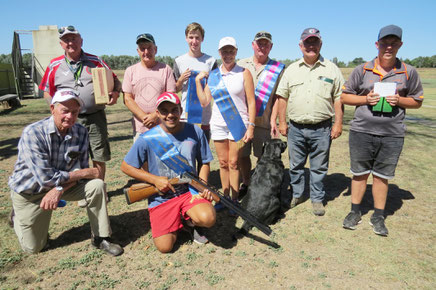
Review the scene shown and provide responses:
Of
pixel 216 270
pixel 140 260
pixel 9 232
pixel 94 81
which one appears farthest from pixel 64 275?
pixel 94 81

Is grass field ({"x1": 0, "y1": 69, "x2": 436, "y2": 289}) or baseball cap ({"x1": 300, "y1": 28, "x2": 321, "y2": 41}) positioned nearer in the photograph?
grass field ({"x1": 0, "y1": 69, "x2": 436, "y2": 289})

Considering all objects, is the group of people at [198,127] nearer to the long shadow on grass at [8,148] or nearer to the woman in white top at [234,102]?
the woman in white top at [234,102]

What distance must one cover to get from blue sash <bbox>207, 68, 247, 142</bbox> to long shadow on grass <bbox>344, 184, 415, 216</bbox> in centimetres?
220

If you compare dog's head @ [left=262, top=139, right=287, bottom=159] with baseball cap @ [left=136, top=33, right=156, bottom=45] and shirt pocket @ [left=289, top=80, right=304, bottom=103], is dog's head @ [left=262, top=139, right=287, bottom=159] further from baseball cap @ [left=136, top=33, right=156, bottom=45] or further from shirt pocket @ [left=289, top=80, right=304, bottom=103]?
baseball cap @ [left=136, top=33, right=156, bottom=45]

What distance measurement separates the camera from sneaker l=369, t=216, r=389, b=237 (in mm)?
3457

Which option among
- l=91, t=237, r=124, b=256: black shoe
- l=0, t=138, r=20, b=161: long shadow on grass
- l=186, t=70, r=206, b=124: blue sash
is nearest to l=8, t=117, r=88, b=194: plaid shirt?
l=91, t=237, r=124, b=256: black shoe

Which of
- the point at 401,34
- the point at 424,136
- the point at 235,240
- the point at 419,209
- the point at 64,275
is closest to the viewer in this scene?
the point at 64,275

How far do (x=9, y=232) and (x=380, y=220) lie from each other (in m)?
4.63

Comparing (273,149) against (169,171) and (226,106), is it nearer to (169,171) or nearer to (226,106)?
(226,106)

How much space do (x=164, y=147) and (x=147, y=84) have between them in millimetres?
1171

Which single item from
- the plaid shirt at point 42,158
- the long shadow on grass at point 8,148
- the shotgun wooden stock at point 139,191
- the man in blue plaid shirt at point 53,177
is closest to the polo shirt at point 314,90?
the shotgun wooden stock at point 139,191

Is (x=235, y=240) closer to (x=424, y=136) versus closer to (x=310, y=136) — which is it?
(x=310, y=136)

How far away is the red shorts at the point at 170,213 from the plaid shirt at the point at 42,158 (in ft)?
3.44

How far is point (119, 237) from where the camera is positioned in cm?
352
